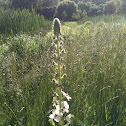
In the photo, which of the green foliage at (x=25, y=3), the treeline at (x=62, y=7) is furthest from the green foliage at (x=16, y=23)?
the green foliage at (x=25, y=3)

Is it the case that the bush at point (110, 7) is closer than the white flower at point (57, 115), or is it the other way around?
the white flower at point (57, 115)

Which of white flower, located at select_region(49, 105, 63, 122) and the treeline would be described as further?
the treeline

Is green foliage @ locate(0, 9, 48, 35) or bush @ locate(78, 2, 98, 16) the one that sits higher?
bush @ locate(78, 2, 98, 16)

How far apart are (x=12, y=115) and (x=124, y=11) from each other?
49.6ft

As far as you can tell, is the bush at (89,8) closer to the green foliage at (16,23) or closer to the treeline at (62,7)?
the treeline at (62,7)

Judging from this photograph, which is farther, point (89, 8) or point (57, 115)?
point (89, 8)

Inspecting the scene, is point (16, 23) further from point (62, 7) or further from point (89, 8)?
point (89, 8)

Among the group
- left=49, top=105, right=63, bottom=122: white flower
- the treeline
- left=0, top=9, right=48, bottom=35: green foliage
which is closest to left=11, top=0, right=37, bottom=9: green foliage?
the treeline

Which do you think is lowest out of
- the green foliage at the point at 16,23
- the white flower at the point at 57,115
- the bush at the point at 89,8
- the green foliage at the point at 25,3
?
the white flower at the point at 57,115

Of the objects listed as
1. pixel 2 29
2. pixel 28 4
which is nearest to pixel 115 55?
pixel 2 29

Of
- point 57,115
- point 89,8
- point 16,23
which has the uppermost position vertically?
point 89,8

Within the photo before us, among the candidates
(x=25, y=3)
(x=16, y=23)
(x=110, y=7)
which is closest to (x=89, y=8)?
(x=110, y=7)

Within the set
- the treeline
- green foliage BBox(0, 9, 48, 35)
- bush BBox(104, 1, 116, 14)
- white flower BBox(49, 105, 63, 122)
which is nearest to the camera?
white flower BBox(49, 105, 63, 122)

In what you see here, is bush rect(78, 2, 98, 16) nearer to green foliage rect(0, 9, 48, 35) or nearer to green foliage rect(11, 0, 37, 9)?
green foliage rect(11, 0, 37, 9)
